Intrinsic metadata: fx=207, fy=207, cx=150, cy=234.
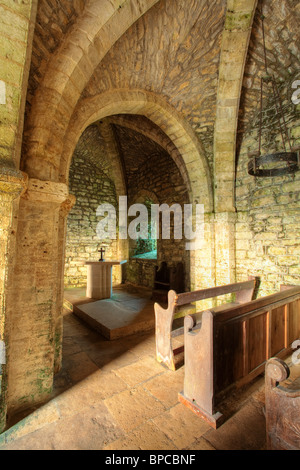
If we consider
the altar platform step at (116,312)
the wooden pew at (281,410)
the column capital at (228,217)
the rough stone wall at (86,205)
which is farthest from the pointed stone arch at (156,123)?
the rough stone wall at (86,205)

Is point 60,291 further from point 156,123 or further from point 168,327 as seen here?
point 156,123

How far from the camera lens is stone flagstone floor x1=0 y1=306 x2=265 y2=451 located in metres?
1.77

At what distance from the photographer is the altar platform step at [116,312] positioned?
3985 millimetres

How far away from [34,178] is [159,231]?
5.11 m

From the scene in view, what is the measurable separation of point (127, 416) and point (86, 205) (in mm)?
7078

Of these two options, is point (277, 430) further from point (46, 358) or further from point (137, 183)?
point (137, 183)

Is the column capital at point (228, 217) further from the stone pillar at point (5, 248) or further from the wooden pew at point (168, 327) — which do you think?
the stone pillar at point (5, 248)

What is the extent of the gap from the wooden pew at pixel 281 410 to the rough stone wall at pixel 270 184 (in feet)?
9.27

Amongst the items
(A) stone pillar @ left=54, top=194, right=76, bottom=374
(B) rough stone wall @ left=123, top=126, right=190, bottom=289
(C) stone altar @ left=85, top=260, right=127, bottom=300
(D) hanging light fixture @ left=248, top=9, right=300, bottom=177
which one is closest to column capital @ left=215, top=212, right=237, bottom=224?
(D) hanging light fixture @ left=248, top=9, right=300, bottom=177

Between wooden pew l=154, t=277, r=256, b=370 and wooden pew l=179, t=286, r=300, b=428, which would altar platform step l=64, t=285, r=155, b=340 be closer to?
wooden pew l=154, t=277, r=256, b=370

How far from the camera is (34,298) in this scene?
2264 millimetres

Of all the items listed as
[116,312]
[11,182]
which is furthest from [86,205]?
[11,182]

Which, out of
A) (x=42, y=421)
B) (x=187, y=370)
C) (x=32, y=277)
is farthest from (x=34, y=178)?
(x=187, y=370)
